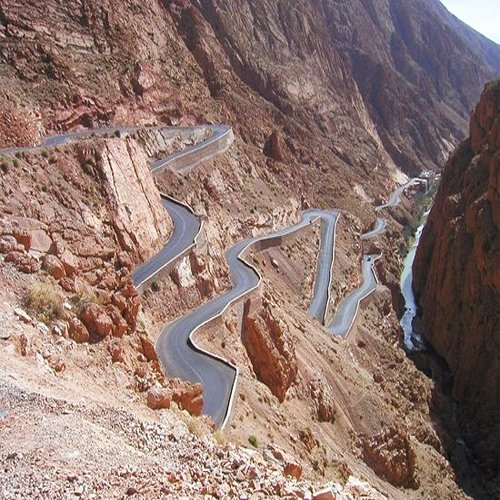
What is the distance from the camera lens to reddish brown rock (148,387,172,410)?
14781 mm

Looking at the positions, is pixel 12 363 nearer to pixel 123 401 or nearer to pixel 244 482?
pixel 123 401

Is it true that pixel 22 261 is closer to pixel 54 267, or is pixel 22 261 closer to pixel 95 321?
pixel 54 267

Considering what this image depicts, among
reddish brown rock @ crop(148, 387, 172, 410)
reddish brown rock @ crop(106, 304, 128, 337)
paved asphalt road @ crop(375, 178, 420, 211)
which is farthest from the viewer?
paved asphalt road @ crop(375, 178, 420, 211)

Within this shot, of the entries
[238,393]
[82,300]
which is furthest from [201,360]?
Answer: [82,300]

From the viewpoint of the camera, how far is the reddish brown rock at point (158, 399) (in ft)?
48.5

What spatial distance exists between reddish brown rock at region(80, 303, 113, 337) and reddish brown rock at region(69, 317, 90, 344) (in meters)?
0.42

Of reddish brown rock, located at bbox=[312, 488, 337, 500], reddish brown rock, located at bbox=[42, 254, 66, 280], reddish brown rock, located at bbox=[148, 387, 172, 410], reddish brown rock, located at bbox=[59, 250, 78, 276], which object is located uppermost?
reddish brown rock, located at bbox=[312, 488, 337, 500]

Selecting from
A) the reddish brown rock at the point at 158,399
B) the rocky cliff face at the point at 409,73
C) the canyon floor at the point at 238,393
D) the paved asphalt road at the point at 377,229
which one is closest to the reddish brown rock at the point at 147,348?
Answer: the canyon floor at the point at 238,393

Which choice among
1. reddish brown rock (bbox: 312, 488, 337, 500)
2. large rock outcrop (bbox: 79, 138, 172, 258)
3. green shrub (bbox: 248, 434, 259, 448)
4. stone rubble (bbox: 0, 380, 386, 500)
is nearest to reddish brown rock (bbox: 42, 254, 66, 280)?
stone rubble (bbox: 0, 380, 386, 500)

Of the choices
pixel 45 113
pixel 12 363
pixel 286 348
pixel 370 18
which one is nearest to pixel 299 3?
pixel 370 18

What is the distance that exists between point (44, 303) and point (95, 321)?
5.19 ft

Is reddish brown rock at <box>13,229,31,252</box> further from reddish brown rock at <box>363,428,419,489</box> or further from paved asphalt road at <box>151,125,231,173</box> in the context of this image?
paved asphalt road at <box>151,125,231,173</box>

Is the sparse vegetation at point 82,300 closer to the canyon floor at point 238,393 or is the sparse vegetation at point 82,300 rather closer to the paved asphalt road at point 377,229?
the canyon floor at point 238,393

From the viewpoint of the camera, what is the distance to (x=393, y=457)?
30.5 m
